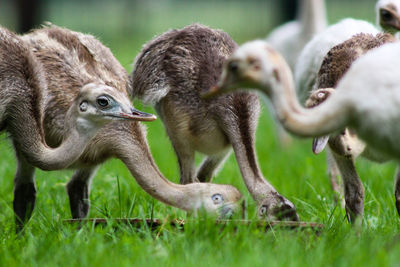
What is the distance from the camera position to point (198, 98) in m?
6.02

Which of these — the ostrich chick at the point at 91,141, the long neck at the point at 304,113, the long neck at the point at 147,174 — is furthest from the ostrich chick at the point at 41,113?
the long neck at the point at 304,113

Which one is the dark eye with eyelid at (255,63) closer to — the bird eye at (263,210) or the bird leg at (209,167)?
the bird eye at (263,210)

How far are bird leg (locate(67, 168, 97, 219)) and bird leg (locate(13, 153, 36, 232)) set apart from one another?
0.34m

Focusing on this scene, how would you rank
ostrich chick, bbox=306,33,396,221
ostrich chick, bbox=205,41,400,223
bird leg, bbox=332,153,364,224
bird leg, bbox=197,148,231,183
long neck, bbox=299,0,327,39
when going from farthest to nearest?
1. long neck, bbox=299,0,327,39
2. bird leg, bbox=197,148,231,183
3. bird leg, bbox=332,153,364,224
4. ostrich chick, bbox=306,33,396,221
5. ostrich chick, bbox=205,41,400,223

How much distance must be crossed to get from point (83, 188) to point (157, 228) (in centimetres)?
159

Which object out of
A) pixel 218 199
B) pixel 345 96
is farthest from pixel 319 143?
pixel 345 96

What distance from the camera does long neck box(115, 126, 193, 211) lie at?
17.5 feet

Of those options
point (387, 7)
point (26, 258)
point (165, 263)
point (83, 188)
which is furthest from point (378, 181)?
point (26, 258)

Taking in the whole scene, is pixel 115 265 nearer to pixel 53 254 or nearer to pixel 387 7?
pixel 53 254

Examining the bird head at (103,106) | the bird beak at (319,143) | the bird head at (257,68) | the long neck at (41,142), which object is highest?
the bird head at (257,68)

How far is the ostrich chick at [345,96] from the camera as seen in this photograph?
13.4 ft

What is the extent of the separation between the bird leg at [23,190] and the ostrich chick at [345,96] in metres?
2.53

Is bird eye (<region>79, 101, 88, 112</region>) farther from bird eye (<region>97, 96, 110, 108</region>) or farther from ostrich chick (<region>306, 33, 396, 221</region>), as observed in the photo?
ostrich chick (<region>306, 33, 396, 221</region>)

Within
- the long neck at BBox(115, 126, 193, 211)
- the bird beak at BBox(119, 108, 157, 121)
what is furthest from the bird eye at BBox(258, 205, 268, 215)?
the bird beak at BBox(119, 108, 157, 121)
